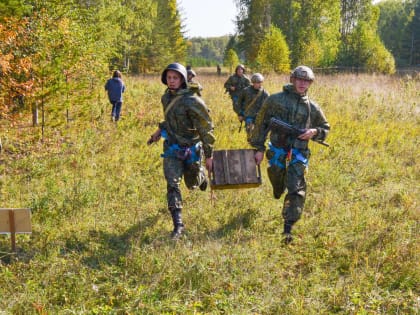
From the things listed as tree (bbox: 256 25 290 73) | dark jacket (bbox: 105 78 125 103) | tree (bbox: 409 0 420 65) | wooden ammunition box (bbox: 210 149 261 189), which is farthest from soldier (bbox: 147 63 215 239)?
tree (bbox: 409 0 420 65)

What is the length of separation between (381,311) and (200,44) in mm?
163229

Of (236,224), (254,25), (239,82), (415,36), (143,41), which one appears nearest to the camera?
(236,224)

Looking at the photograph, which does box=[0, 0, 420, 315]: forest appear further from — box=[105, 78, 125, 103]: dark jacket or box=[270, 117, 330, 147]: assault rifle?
box=[270, 117, 330, 147]: assault rifle

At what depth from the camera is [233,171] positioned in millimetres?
4809

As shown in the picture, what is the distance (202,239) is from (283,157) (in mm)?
1474

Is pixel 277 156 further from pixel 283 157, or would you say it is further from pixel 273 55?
pixel 273 55

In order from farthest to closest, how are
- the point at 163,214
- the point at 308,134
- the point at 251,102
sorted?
the point at 251,102 < the point at 163,214 < the point at 308,134

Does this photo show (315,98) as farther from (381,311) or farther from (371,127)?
(381,311)

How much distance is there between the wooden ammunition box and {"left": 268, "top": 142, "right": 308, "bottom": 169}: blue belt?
0.29m

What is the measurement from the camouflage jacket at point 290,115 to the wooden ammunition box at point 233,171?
0.28 meters

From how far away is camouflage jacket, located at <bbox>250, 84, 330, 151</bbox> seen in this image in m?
4.59

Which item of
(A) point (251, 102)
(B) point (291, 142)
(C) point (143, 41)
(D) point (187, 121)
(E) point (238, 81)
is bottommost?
(B) point (291, 142)

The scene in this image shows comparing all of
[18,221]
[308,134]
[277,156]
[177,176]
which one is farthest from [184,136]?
[18,221]

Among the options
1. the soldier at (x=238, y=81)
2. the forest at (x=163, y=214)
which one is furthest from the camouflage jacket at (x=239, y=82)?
the forest at (x=163, y=214)
